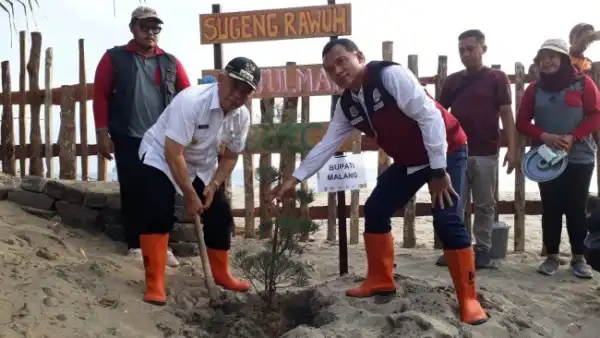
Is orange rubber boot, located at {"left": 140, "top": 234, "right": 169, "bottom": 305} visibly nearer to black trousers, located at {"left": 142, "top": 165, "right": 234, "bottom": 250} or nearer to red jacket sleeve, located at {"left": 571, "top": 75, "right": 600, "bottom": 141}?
black trousers, located at {"left": 142, "top": 165, "right": 234, "bottom": 250}

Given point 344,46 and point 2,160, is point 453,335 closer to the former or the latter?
point 344,46

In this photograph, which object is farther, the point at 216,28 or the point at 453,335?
the point at 216,28

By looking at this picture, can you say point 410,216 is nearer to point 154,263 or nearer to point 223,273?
point 223,273

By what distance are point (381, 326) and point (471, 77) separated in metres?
2.19

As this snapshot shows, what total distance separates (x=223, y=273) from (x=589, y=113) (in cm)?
276

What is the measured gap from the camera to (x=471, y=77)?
4336mm

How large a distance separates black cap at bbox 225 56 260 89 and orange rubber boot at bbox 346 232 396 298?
3.53ft

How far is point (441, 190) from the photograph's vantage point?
2912mm

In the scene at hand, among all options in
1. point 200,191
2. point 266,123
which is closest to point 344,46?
point 266,123

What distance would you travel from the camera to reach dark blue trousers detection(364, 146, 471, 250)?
3.00 meters

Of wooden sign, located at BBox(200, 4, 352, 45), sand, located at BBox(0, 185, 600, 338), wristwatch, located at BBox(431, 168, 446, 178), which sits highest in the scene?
wooden sign, located at BBox(200, 4, 352, 45)

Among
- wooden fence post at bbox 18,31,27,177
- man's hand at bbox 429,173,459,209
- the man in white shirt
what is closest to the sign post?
the man in white shirt

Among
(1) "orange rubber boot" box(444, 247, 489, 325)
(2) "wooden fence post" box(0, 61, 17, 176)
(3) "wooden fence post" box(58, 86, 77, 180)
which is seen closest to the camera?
(1) "orange rubber boot" box(444, 247, 489, 325)

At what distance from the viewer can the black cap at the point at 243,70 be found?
3012 mm
